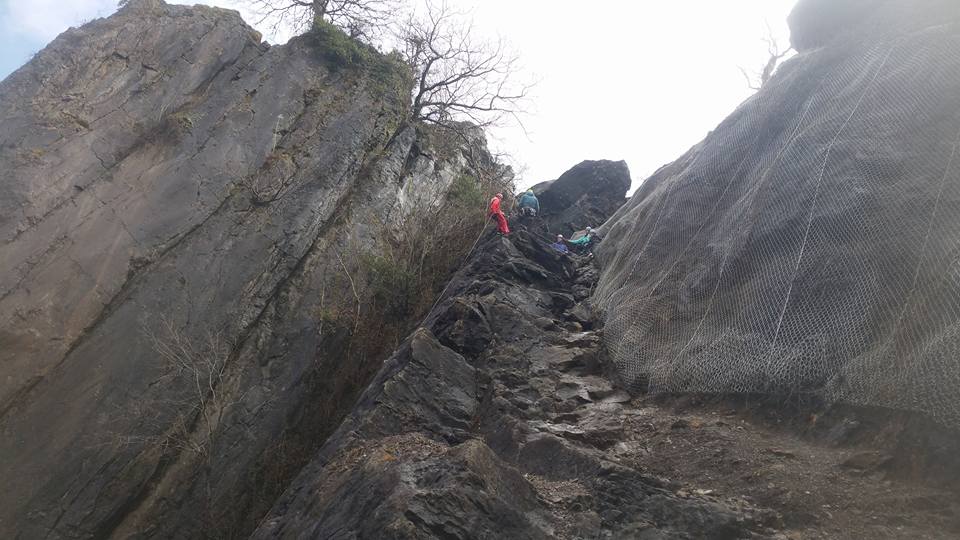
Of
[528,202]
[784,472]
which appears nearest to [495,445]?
[784,472]

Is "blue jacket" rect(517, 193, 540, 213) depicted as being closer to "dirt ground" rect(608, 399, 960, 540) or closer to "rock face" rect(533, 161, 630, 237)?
"rock face" rect(533, 161, 630, 237)

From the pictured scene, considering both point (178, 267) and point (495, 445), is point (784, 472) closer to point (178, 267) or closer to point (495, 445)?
point (495, 445)

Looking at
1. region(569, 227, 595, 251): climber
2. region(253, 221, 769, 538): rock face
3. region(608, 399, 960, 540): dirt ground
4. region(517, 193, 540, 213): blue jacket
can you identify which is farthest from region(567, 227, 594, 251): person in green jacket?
region(608, 399, 960, 540): dirt ground

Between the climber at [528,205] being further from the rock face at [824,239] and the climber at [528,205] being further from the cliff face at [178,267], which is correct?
the rock face at [824,239]

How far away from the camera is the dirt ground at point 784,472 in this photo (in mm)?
3721

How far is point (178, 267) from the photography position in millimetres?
11375

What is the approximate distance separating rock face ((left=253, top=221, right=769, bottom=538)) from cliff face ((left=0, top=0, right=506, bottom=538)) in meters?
3.13

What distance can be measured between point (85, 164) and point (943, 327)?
46.2 ft

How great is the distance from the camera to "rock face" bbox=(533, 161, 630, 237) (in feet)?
61.2

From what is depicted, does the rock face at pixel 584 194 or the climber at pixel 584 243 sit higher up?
the rock face at pixel 584 194

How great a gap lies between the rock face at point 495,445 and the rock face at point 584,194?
7589 mm

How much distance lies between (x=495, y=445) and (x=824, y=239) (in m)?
4.24

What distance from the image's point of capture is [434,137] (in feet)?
56.9

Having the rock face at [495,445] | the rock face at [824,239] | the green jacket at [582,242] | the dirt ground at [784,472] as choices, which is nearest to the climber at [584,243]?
the green jacket at [582,242]
